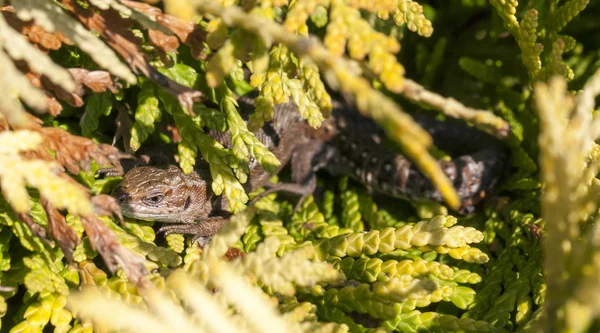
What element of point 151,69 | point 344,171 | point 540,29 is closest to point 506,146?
point 540,29

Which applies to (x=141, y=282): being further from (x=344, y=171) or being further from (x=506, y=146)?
(x=506, y=146)

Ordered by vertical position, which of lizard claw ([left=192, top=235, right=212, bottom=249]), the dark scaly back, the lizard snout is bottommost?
lizard claw ([left=192, top=235, right=212, bottom=249])

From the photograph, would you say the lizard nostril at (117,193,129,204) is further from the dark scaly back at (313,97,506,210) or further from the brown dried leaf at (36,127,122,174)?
the dark scaly back at (313,97,506,210)

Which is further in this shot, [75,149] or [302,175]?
[302,175]

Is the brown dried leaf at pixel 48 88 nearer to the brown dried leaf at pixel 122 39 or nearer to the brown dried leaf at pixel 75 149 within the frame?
the brown dried leaf at pixel 75 149

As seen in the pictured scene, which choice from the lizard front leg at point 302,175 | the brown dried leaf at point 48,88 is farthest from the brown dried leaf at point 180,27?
the lizard front leg at point 302,175

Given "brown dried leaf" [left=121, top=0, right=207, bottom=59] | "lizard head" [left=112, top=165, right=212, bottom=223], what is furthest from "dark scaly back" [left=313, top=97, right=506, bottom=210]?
"brown dried leaf" [left=121, top=0, right=207, bottom=59]

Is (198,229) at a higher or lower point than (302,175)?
lower

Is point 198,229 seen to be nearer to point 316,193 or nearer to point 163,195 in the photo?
point 163,195

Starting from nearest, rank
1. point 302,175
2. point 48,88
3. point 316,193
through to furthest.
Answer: point 48,88 → point 302,175 → point 316,193

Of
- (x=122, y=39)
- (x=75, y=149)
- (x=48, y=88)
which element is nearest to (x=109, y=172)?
(x=48, y=88)
